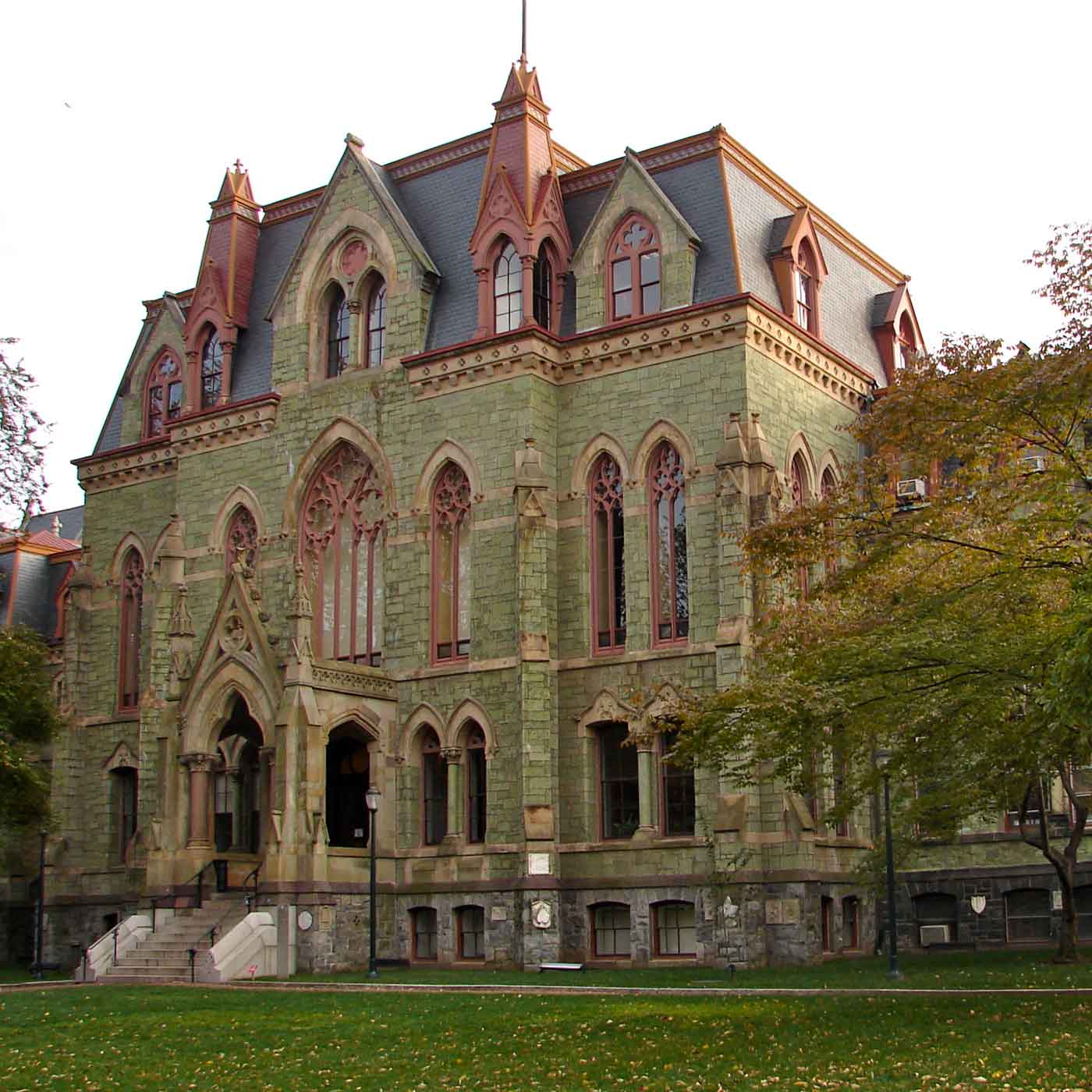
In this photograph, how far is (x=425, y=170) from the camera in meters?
43.2

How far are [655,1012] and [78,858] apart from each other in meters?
25.7

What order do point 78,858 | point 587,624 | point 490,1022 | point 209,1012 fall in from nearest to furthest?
1. point 490,1022
2. point 209,1012
3. point 587,624
4. point 78,858

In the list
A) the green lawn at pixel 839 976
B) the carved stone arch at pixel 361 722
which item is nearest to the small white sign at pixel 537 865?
the green lawn at pixel 839 976

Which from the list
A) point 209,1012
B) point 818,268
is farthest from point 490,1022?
point 818,268

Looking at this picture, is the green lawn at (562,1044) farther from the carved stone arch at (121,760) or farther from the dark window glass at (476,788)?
the carved stone arch at (121,760)

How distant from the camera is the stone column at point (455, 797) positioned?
3741 cm

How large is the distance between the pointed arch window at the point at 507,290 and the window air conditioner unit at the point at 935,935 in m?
16.8

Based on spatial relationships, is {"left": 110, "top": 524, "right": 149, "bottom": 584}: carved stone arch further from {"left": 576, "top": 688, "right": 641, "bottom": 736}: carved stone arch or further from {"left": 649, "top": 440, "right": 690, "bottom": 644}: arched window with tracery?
{"left": 649, "top": 440, "right": 690, "bottom": 644}: arched window with tracery

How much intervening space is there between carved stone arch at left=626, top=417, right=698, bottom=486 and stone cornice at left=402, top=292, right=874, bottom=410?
157 centimetres

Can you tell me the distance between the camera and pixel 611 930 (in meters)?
36.1

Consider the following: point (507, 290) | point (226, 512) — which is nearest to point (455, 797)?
point (226, 512)

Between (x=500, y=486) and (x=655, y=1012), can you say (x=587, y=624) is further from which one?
(x=655, y=1012)

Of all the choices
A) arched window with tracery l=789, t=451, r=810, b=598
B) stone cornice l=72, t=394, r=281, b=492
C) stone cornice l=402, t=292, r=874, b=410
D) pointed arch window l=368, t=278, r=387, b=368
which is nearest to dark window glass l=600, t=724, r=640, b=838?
arched window with tracery l=789, t=451, r=810, b=598

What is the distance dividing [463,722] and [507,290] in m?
10.1
